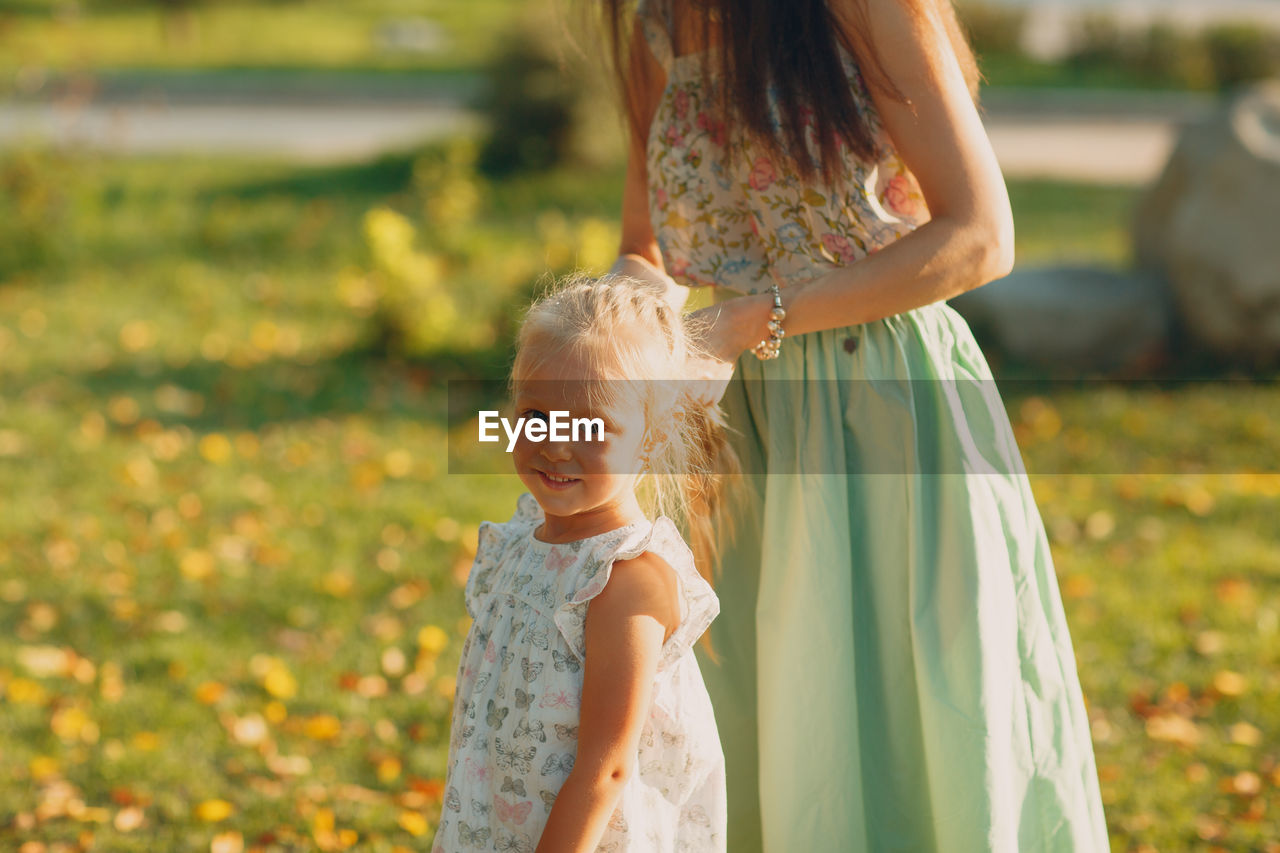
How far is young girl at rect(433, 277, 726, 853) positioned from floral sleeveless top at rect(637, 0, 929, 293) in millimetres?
307

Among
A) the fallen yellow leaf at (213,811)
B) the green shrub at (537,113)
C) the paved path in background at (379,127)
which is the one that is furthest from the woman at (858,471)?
the paved path in background at (379,127)

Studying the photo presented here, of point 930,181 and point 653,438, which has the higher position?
point 930,181

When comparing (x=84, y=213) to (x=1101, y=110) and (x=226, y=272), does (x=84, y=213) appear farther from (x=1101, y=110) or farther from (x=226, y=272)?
(x=1101, y=110)

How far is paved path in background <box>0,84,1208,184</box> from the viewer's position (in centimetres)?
979

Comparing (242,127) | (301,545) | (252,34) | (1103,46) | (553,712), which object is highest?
(252,34)

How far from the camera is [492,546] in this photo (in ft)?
5.48

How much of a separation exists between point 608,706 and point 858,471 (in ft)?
1.85

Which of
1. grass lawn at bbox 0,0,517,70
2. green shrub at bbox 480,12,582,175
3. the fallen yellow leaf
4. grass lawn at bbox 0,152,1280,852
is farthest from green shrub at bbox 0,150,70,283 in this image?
grass lawn at bbox 0,0,517,70

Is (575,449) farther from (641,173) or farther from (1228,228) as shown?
(1228,228)

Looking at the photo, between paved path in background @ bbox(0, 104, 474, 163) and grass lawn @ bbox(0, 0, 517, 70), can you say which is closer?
paved path in background @ bbox(0, 104, 474, 163)

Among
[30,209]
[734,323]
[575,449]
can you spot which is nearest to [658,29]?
[734,323]

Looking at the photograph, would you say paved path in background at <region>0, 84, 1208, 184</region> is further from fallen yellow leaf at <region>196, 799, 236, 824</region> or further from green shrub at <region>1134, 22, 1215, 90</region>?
fallen yellow leaf at <region>196, 799, 236, 824</region>

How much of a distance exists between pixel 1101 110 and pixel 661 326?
13711 millimetres

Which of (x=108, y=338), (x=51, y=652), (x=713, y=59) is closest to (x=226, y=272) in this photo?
(x=108, y=338)
